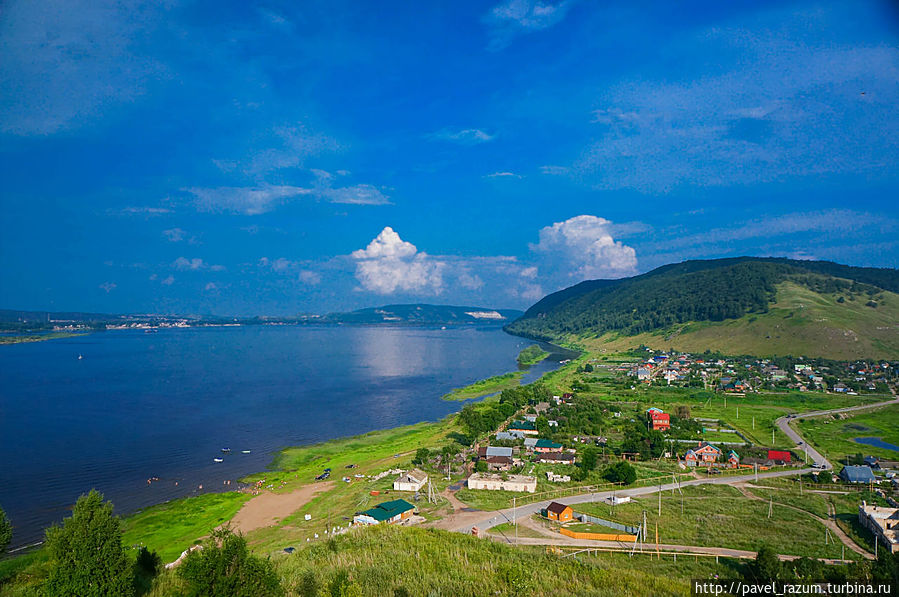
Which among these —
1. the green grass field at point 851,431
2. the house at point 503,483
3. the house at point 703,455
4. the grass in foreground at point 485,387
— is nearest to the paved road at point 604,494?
the green grass field at point 851,431

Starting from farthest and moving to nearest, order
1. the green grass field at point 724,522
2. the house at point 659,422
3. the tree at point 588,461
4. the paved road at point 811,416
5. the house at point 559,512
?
the house at point 659,422 < the paved road at point 811,416 < the tree at point 588,461 < the house at point 559,512 < the green grass field at point 724,522

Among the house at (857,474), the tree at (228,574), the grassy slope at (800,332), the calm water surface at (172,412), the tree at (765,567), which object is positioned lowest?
the calm water surface at (172,412)

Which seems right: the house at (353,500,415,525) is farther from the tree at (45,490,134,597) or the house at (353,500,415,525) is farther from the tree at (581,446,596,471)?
the tree at (45,490,134,597)

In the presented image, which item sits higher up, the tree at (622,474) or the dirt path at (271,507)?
the tree at (622,474)

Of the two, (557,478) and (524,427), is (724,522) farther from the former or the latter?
(524,427)

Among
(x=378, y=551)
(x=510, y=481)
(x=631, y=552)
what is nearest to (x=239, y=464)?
(x=510, y=481)

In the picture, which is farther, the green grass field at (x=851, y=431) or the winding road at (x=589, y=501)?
the green grass field at (x=851, y=431)

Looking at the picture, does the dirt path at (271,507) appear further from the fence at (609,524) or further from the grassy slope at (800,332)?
the grassy slope at (800,332)
